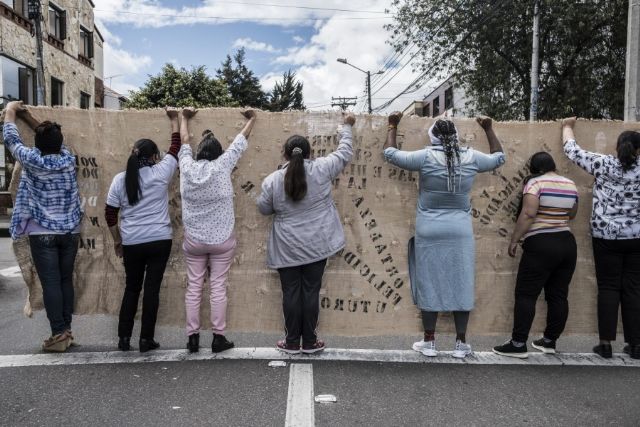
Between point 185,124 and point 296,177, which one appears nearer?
point 296,177

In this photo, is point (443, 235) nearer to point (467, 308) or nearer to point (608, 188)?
point (467, 308)

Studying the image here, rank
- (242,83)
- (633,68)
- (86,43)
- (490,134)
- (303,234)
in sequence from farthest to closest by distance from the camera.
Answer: (242,83), (86,43), (633,68), (490,134), (303,234)

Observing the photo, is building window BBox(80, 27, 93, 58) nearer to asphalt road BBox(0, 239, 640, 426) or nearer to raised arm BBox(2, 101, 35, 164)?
raised arm BBox(2, 101, 35, 164)

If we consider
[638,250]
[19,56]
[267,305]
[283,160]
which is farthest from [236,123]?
[19,56]

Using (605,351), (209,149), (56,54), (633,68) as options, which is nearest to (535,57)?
(633,68)

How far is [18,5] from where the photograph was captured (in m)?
20.1

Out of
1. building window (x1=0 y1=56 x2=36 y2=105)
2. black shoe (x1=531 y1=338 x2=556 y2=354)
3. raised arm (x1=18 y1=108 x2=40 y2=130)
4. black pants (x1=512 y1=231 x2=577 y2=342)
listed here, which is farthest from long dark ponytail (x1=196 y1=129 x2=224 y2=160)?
building window (x1=0 y1=56 x2=36 y2=105)

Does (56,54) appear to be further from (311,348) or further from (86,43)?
(311,348)

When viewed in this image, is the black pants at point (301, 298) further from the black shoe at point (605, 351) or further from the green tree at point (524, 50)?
the green tree at point (524, 50)

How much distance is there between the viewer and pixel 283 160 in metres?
4.36

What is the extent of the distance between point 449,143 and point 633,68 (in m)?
5.67

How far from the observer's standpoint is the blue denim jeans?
4.03 metres

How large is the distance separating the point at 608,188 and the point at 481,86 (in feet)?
48.2

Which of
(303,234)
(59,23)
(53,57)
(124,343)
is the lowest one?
(124,343)
